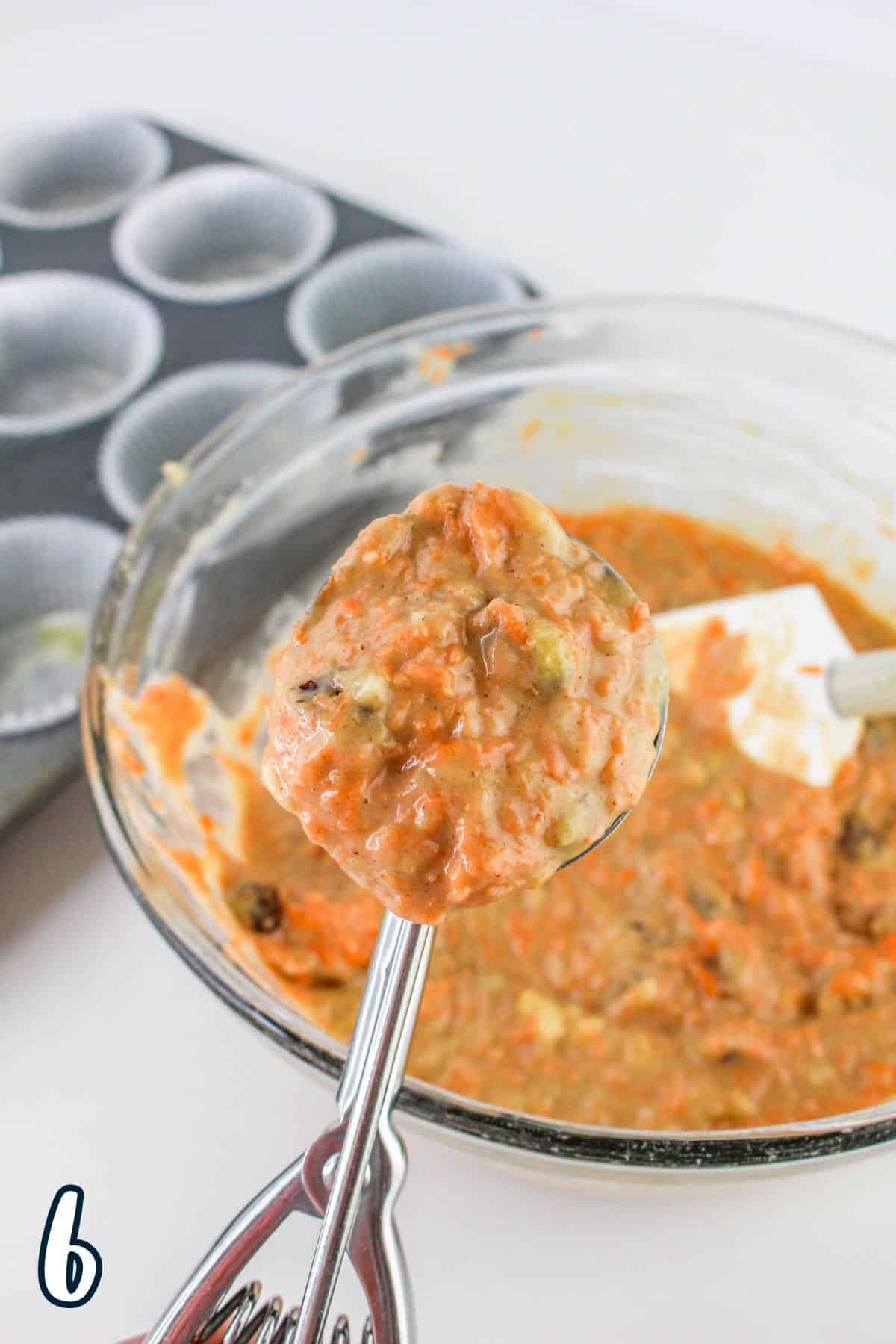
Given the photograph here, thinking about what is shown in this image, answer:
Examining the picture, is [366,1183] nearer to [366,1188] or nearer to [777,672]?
[366,1188]

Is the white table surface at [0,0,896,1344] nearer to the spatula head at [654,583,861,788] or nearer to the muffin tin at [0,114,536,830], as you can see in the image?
the muffin tin at [0,114,536,830]

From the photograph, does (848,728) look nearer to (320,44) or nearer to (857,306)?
(857,306)

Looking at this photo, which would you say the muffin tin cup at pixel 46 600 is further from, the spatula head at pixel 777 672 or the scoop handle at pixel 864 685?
the scoop handle at pixel 864 685

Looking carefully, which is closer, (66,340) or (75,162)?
(66,340)

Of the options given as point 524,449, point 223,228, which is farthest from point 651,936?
point 223,228

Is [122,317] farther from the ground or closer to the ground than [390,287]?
closer to the ground

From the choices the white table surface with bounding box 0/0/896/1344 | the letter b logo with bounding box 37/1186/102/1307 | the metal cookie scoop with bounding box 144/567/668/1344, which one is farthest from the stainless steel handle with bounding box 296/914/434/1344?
the letter b logo with bounding box 37/1186/102/1307

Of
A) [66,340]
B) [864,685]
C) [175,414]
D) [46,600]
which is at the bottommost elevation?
[46,600]

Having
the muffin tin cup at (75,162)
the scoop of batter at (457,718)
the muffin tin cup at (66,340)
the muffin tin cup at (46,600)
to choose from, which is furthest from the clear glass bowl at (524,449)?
the muffin tin cup at (75,162)
